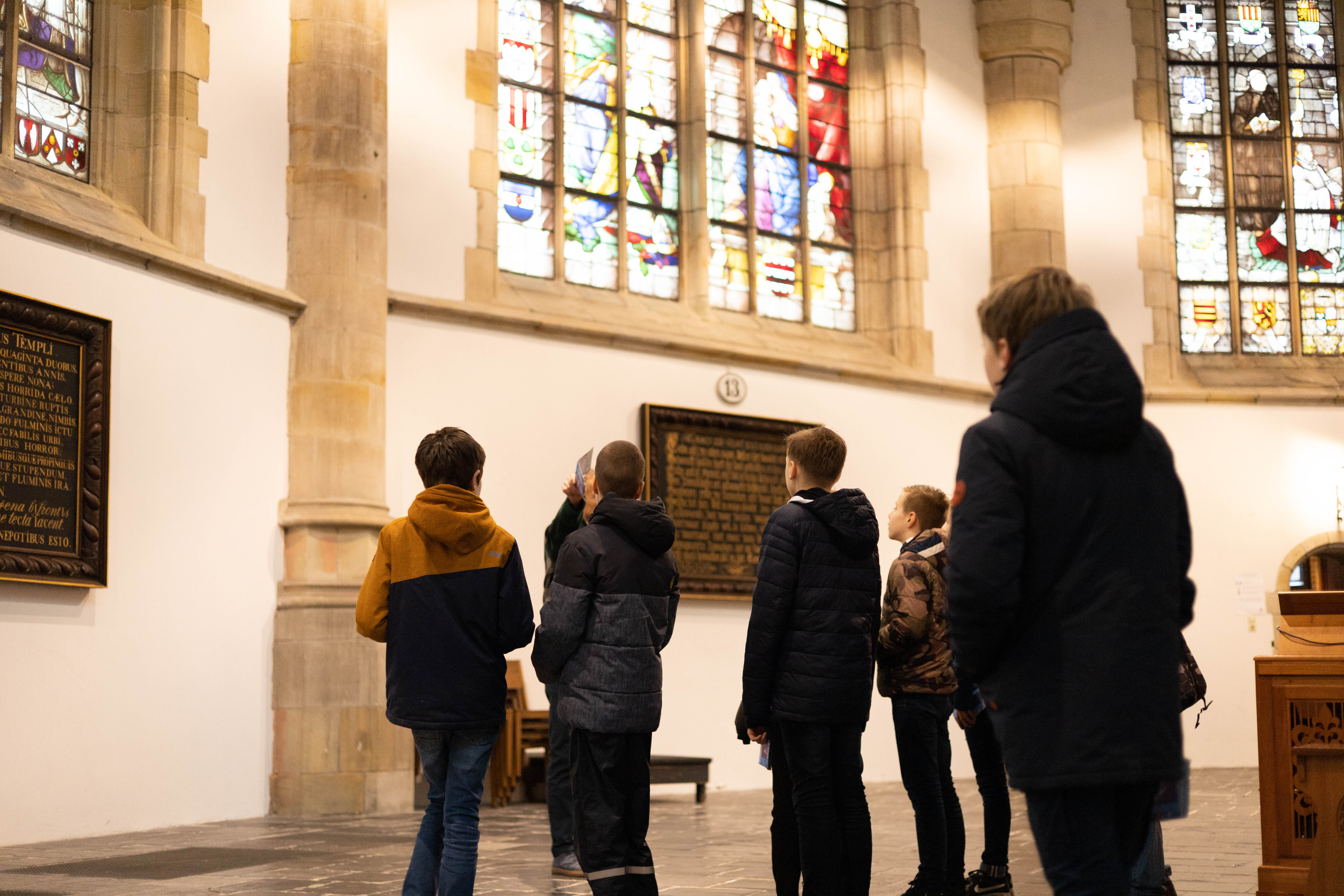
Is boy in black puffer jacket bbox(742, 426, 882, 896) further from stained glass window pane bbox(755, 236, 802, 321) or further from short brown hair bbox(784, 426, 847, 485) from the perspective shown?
stained glass window pane bbox(755, 236, 802, 321)

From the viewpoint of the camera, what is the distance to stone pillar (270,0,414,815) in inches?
319

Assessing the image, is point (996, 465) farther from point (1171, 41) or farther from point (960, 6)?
point (1171, 41)

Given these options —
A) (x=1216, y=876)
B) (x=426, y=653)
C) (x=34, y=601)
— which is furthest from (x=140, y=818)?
(x=1216, y=876)

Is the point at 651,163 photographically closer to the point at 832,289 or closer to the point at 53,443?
the point at 832,289

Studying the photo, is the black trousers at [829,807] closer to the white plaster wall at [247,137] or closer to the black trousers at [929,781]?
the black trousers at [929,781]

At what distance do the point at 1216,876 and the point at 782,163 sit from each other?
758 cm

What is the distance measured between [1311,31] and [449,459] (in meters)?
12.6

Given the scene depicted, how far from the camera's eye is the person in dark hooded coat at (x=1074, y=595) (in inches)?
92.5

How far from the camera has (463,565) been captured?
3963mm

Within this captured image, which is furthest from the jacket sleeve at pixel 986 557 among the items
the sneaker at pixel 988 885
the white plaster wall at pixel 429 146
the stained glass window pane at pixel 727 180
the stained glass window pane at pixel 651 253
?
the stained glass window pane at pixel 727 180

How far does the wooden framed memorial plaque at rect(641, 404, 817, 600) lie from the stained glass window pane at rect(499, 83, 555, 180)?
74.1 inches

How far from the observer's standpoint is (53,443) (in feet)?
22.7

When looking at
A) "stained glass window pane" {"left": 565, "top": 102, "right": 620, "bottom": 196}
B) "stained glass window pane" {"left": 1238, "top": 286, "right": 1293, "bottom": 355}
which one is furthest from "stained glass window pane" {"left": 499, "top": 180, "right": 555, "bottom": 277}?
"stained glass window pane" {"left": 1238, "top": 286, "right": 1293, "bottom": 355}

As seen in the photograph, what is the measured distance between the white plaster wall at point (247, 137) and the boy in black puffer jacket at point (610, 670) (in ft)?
16.0
